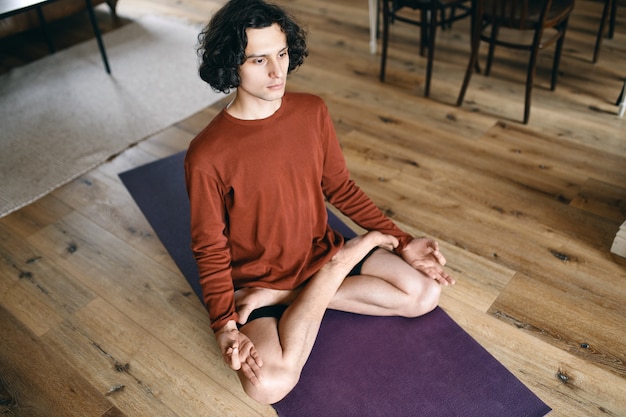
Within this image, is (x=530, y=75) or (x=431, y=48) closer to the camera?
(x=530, y=75)

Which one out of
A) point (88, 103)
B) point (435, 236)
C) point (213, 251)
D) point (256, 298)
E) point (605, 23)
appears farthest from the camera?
point (88, 103)

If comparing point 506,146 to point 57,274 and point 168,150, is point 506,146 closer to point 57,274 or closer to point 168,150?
point 168,150

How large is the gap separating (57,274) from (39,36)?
257cm

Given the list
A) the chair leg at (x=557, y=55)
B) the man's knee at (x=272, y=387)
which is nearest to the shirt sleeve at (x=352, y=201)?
the man's knee at (x=272, y=387)

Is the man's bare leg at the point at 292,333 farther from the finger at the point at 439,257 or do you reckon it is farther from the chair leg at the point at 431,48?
the chair leg at the point at 431,48

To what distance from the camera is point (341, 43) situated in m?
3.61

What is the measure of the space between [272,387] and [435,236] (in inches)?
35.9

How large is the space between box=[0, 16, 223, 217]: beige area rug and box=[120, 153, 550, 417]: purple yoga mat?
154 cm

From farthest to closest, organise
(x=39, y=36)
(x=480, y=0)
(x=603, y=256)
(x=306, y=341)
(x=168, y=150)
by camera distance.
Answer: (x=39, y=36)
(x=168, y=150)
(x=480, y=0)
(x=603, y=256)
(x=306, y=341)

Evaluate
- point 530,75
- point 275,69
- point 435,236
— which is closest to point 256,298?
point 275,69

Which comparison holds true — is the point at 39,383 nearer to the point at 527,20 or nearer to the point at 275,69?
the point at 275,69

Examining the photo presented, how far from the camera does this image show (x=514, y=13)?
2514mm

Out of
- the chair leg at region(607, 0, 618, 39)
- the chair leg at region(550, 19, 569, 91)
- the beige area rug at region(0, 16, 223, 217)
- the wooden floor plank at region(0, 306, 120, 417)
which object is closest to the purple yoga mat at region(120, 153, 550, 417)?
the wooden floor plank at region(0, 306, 120, 417)

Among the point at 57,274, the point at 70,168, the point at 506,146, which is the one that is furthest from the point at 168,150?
the point at 506,146
